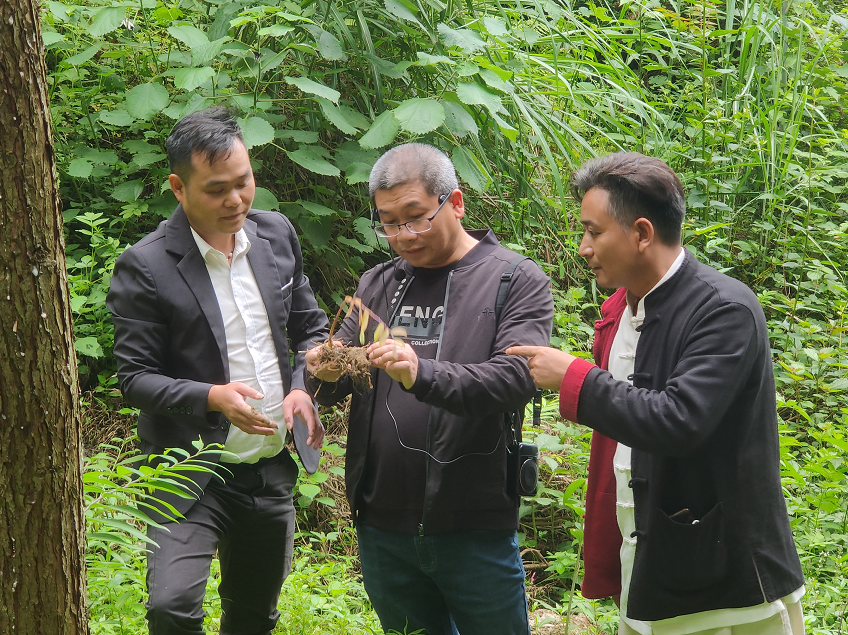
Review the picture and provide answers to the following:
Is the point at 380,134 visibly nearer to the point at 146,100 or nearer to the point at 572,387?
the point at 146,100

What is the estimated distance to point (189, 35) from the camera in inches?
144

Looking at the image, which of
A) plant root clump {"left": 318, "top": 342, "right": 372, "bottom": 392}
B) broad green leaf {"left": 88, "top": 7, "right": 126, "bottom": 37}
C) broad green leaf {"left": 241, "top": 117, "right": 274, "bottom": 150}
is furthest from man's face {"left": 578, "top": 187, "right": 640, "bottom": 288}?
broad green leaf {"left": 88, "top": 7, "right": 126, "bottom": 37}

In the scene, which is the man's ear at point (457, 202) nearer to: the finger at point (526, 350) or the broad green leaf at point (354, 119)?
the finger at point (526, 350)

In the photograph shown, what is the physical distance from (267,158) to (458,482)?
2.90 m

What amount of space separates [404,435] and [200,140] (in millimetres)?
1192

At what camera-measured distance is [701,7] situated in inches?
241

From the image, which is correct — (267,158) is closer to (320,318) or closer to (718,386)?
(320,318)

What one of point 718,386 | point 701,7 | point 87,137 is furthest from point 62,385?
point 701,7

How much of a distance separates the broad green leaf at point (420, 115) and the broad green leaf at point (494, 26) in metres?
0.51

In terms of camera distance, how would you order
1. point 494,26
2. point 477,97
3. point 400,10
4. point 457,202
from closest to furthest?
point 457,202, point 477,97, point 494,26, point 400,10

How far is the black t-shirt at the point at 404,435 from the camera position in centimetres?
230

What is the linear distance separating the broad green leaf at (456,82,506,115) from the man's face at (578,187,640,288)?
148 centimetres

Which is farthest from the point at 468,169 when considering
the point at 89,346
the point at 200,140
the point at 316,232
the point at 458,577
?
the point at 89,346

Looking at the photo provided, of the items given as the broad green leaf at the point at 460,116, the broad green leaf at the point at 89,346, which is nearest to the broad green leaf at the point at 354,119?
the broad green leaf at the point at 460,116
